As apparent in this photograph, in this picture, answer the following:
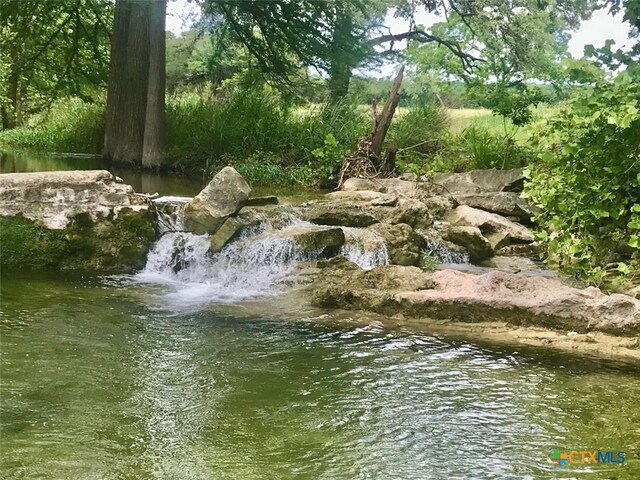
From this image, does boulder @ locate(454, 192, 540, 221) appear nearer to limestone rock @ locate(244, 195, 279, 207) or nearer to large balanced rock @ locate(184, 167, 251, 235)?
limestone rock @ locate(244, 195, 279, 207)

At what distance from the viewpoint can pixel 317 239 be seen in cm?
698

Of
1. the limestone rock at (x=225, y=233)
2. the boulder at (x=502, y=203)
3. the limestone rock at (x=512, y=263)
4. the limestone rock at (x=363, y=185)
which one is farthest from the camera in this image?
the limestone rock at (x=363, y=185)

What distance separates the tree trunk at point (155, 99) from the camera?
→ 1278 cm

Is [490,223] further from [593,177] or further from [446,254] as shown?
[593,177]

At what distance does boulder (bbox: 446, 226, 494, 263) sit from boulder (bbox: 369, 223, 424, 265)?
415 mm

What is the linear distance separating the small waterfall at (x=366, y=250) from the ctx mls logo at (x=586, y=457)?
411 centimetres

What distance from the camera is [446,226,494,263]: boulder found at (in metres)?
7.62

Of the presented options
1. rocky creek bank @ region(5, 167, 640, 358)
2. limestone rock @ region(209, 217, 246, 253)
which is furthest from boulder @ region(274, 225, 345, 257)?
limestone rock @ region(209, 217, 246, 253)

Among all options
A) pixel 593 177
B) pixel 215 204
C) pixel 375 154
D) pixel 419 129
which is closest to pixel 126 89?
pixel 375 154

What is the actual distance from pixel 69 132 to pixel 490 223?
10.6 metres

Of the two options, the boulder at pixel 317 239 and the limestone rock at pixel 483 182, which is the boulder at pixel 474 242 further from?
the limestone rock at pixel 483 182

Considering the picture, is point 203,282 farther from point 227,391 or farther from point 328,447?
point 328,447

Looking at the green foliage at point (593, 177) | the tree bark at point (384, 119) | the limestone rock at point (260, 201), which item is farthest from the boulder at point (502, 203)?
the green foliage at point (593, 177)

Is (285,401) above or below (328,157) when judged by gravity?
below
